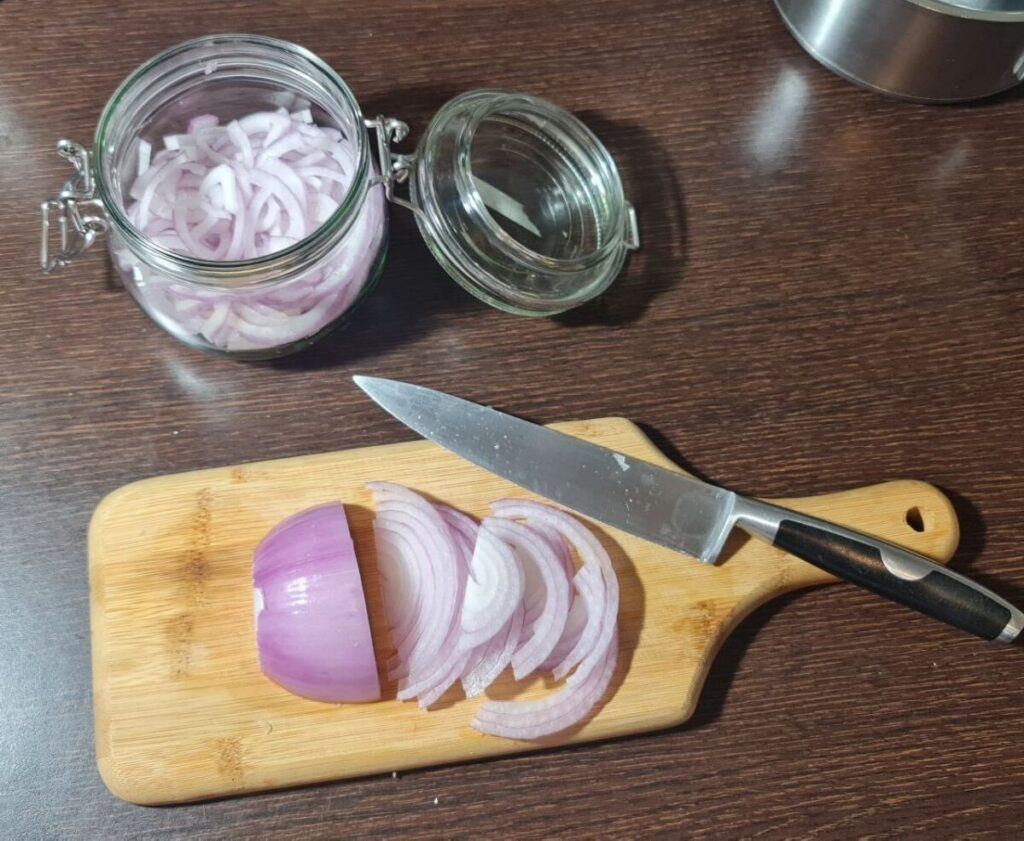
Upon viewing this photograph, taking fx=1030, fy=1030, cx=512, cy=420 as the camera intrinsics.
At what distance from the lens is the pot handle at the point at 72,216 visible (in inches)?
40.7

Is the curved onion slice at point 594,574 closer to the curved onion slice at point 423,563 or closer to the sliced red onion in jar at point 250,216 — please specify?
the curved onion slice at point 423,563

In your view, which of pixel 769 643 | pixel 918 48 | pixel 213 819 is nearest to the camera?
pixel 213 819

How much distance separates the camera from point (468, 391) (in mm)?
1190

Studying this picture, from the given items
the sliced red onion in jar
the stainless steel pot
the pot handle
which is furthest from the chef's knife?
the stainless steel pot

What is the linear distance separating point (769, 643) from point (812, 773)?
0.14m

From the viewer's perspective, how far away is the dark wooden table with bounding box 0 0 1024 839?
1.06 m

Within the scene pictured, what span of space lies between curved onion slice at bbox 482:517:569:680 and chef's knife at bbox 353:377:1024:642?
0.17 feet

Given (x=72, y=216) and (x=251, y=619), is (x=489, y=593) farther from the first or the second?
(x=72, y=216)

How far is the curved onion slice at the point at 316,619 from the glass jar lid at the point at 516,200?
0.33 meters

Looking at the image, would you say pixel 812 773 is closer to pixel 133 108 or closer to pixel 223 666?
pixel 223 666

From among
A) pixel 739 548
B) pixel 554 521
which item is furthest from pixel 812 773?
pixel 554 521

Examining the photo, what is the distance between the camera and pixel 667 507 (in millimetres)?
1079

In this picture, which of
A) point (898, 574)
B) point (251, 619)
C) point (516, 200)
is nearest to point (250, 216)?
point (516, 200)

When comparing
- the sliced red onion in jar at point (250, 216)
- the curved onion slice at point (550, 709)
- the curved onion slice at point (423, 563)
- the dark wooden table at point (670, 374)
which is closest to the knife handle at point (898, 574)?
the dark wooden table at point (670, 374)
